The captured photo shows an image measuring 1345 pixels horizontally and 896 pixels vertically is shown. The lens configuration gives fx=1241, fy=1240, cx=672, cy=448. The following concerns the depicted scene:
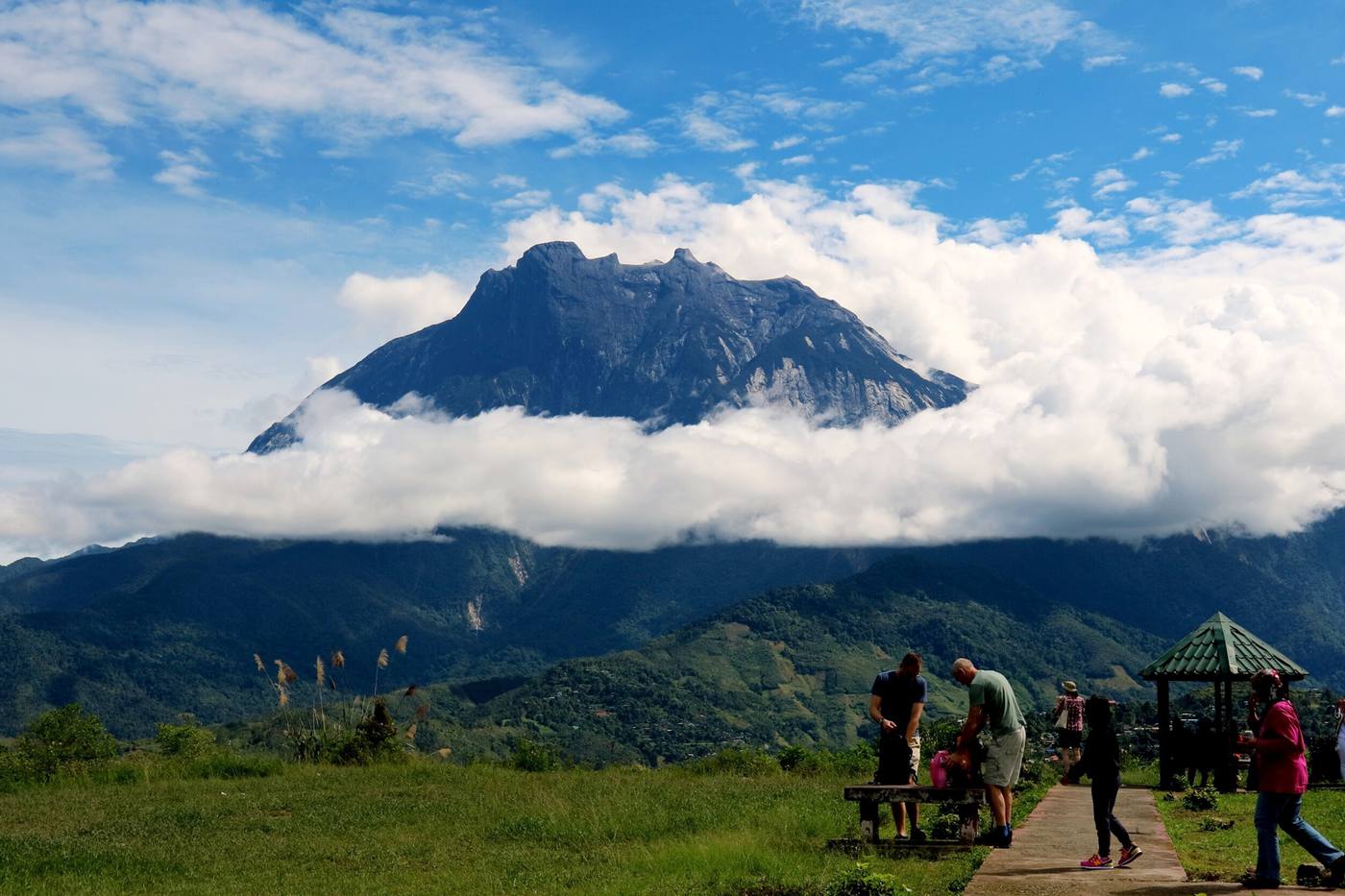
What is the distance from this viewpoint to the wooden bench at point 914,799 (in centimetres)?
1398

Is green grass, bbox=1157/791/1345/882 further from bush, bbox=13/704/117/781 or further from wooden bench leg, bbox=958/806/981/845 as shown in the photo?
bush, bbox=13/704/117/781

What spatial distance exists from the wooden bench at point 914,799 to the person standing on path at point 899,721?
45cm

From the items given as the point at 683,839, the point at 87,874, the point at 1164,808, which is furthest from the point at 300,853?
the point at 1164,808

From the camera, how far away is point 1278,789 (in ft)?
39.3

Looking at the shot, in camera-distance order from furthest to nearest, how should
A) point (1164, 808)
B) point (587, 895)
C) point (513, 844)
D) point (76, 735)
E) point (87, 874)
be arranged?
point (76, 735) < point (1164, 808) < point (513, 844) < point (87, 874) < point (587, 895)

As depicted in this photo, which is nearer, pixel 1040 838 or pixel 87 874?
pixel 87 874

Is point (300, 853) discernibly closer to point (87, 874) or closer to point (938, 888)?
point (87, 874)

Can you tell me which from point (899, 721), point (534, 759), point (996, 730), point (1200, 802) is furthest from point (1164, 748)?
point (996, 730)

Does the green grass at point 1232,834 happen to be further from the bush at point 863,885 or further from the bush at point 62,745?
the bush at point 62,745

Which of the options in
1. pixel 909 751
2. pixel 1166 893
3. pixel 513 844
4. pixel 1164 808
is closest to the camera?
pixel 1166 893

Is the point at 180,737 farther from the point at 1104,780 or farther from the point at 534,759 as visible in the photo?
the point at 1104,780

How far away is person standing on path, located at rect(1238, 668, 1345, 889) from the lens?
11828mm

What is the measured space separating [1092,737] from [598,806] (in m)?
8.65

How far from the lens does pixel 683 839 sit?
634 inches
